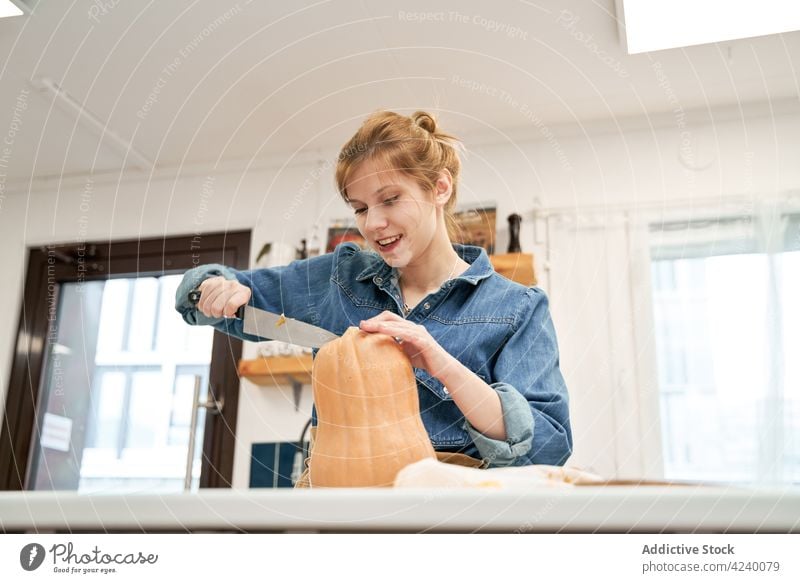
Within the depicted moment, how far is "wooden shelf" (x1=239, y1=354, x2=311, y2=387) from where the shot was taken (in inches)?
141

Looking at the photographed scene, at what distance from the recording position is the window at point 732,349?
3293mm

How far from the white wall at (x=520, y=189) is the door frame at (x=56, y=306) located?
0.07m

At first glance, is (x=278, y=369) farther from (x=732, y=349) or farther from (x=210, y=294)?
(x=210, y=294)

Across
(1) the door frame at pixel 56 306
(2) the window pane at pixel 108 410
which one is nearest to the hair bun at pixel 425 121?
(1) the door frame at pixel 56 306

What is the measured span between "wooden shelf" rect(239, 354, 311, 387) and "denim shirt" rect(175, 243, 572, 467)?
1960 mm

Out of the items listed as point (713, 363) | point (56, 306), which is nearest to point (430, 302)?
point (713, 363)

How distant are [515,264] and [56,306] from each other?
2922 millimetres

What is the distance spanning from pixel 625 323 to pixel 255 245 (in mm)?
2049

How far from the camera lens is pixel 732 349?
3.43 m

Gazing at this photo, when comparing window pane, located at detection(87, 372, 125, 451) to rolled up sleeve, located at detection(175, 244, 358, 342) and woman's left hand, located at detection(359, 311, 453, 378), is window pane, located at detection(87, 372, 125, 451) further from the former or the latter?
woman's left hand, located at detection(359, 311, 453, 378)

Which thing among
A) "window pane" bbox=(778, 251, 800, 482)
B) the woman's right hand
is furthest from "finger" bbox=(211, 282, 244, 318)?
"window pane" bbox=(778, 251, 800, 482)
